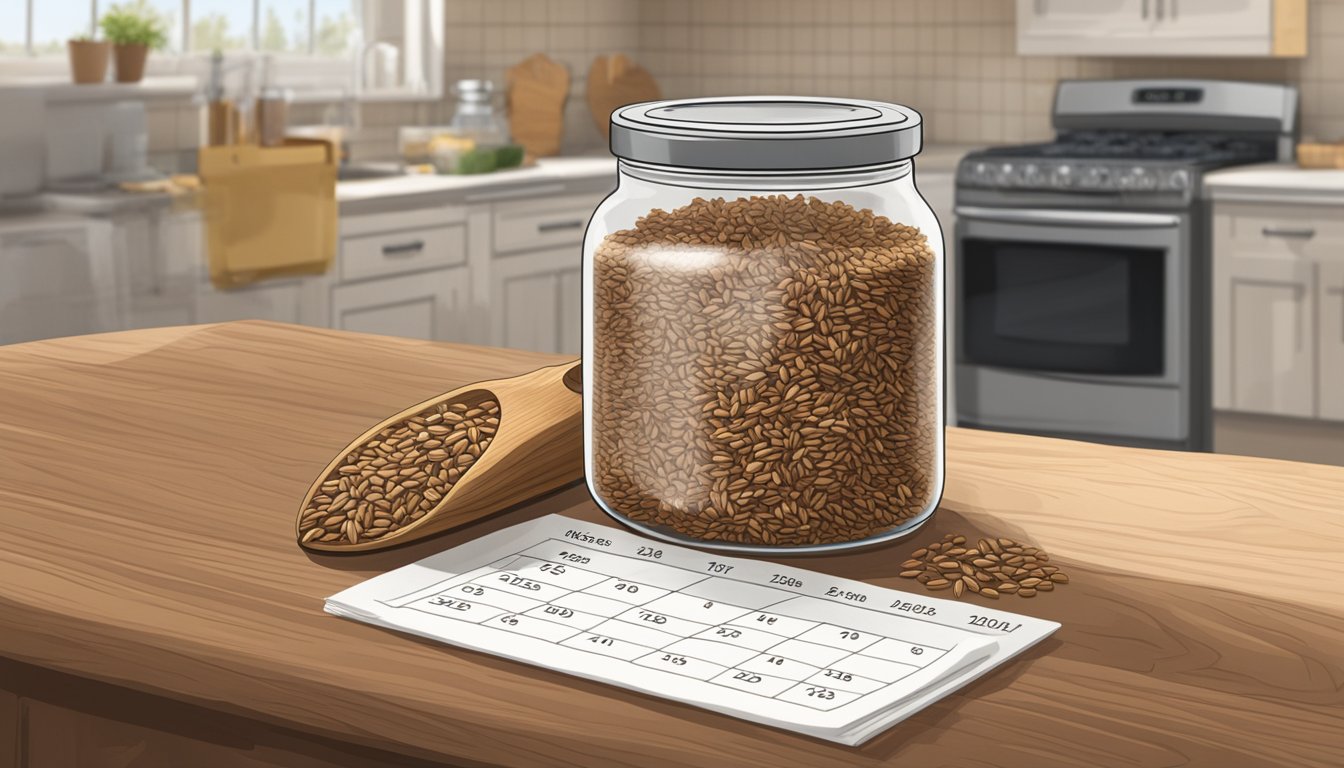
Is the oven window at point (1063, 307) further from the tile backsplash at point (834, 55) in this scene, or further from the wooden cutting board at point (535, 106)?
the wooden cutting board at point (535, 106)

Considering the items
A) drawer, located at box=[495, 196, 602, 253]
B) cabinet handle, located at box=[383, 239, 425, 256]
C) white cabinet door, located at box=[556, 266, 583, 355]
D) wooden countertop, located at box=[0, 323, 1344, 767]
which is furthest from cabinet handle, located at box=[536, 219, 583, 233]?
wooden countertop, located at box=[0, 323, 1344, 767]

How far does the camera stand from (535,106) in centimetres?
493

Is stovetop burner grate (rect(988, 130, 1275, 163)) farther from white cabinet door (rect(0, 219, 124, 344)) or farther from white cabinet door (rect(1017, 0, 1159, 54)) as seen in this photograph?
white cabinet door (rect(0, 219, 124, 344))

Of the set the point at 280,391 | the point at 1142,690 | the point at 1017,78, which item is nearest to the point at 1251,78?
the point at 1017,78

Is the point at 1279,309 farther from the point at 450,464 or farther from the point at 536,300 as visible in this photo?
the point at 450,464

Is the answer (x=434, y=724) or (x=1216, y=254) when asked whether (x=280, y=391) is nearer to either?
(x=434, y=724)

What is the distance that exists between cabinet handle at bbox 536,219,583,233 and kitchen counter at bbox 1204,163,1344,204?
68.0 inches

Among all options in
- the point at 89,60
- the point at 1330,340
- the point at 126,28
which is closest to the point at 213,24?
the point at 126,28

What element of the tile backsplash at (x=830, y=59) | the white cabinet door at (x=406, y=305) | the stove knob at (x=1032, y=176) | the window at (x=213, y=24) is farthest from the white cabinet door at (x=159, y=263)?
the stove knob at (x=1032, y=176)

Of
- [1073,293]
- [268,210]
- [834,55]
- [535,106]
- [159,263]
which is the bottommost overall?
[1073,293]

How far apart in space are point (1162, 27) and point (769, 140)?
3911 millimetres

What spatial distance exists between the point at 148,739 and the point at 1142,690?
0.51 m

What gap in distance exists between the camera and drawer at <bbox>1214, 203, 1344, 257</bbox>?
3828 millimetres

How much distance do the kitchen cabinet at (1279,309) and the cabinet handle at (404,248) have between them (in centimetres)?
208
